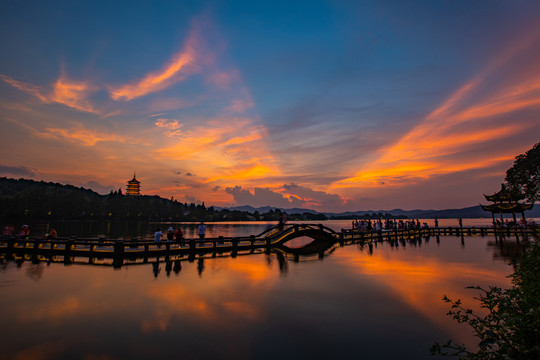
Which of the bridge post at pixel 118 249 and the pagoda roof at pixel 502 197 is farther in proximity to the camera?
the pagoda roof at pixel 502 197

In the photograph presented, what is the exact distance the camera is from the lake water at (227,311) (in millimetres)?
7160

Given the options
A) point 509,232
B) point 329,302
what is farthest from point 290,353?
point 509,232

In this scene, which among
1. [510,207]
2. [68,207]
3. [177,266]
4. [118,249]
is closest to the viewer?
[177,266]

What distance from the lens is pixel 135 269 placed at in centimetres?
1664

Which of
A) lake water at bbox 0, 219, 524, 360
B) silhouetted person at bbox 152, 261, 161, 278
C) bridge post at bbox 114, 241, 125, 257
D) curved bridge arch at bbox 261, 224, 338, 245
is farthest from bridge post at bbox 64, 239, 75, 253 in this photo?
curved bridge arch at bbox 261, 224, 338, 245

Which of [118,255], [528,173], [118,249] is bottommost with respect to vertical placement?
[118,255]

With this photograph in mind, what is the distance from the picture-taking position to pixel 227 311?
9828 millimetres

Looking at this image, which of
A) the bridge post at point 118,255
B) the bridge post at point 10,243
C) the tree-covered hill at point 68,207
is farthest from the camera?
the tree-covered hill at point 68,207

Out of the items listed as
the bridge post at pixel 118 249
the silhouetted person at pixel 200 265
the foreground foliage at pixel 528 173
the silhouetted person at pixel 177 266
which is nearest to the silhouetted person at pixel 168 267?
the silhouetted person at pixel 177 266

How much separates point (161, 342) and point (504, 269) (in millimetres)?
19546

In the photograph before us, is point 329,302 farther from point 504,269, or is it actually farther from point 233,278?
point 504,269

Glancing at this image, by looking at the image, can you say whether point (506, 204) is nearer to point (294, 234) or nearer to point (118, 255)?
point (294, 234)

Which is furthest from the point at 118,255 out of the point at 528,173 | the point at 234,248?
the point at 528,173

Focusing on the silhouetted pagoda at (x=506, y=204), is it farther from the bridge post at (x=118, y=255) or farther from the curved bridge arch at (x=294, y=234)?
the bridge post at (x=118, y=255)
